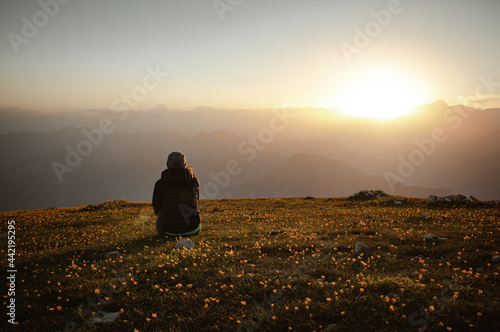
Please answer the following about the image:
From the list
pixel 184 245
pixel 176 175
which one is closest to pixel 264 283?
pixel 184 245

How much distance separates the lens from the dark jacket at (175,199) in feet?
41.7

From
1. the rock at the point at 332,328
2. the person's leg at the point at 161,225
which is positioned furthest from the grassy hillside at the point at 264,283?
the person's leg at the point at 161,225

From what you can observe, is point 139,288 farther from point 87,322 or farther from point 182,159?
point 182,159

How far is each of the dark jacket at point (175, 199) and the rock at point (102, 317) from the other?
6.77m

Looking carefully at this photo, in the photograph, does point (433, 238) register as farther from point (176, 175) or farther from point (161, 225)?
point (161, 225)

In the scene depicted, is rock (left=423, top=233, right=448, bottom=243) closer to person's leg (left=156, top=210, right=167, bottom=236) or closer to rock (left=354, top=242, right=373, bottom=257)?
rock (left=354, top=242, right=373, bottom=257)

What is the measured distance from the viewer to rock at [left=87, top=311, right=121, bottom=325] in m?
5.71

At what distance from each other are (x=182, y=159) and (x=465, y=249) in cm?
1254

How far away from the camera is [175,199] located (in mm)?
12711

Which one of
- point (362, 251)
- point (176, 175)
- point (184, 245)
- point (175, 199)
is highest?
point (176, 175)

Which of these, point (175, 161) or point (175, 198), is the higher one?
point (175, 161)

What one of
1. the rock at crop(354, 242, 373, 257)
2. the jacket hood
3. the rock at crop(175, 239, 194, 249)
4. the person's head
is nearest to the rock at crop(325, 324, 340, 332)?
the rock at crop(354, 242, 373, 257)

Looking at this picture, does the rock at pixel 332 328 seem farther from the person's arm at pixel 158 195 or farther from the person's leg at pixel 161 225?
the person's arm at pixel 158 195

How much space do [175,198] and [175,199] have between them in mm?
58
